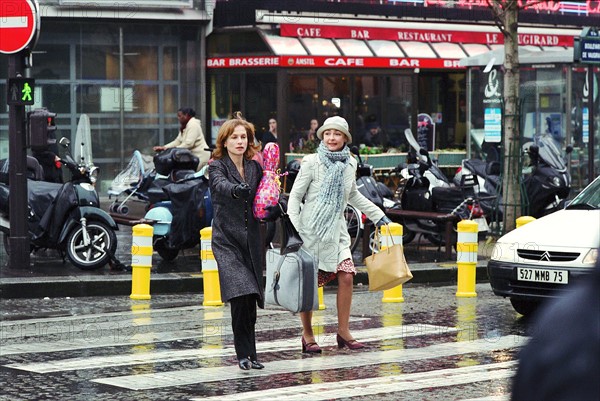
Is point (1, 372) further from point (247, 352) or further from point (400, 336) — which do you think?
point (400, 336)

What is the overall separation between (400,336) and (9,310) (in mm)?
4020

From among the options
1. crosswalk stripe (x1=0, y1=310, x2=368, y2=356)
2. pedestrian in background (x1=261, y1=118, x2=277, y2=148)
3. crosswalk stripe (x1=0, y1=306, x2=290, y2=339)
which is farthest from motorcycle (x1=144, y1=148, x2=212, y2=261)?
pedestrian in background (x1=261, y1=118, x2=277, y2=148)

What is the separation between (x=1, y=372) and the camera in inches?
326

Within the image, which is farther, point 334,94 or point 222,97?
point 334,94

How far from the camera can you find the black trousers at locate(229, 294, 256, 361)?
834cm

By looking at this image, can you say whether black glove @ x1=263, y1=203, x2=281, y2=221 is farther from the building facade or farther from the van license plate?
the building facade

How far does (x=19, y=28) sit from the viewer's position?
1393cm

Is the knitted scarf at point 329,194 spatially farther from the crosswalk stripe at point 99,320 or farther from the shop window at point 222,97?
the shop window at point 222,97

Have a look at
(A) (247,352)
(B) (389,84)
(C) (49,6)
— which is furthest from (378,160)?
(A) (247,352)

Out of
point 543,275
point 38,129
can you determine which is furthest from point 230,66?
point 543,275

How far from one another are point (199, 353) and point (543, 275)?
A: 115 inches

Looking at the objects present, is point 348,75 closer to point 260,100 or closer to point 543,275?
point 260,100

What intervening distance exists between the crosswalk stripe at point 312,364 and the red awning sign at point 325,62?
18.5 metres

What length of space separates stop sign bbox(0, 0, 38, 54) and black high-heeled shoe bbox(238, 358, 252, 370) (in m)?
6.76
